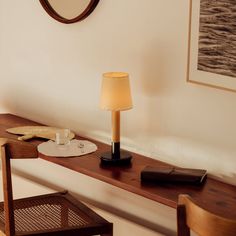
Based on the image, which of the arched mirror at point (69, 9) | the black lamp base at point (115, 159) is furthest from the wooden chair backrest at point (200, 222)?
the arched mirror at point (69, 9)

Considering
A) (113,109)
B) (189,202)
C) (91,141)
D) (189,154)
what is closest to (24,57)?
(91,141)

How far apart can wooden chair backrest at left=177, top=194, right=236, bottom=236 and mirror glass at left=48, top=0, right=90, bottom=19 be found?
1162mm

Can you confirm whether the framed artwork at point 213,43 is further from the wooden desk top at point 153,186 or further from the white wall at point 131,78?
the wooden desk top at point 153,186

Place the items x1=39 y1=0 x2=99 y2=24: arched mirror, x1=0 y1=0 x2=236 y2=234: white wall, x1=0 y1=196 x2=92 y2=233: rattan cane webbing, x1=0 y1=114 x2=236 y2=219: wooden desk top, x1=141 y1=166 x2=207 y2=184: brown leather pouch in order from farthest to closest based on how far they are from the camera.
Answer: x1=39 y1=0 x2=99 y2=24: arched mirror, x1=0 y1=196 x2=92 y2=233: rattan cane webbing, x1=0 y1=0 x2=236 y2=234: white wall, x1=141 y1=166 x2=207 y2=184: brown leather pouch, x1=0 y1=114 x2=236 y2=219: wooden desk top

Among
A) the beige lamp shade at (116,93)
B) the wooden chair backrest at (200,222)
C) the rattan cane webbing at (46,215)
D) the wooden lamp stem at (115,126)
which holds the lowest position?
the rattan cane webbing at (46,215)

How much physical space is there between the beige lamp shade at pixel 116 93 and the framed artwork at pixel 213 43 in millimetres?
244

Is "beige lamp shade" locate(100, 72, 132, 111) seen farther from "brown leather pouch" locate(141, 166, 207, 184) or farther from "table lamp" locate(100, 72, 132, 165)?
"brown leather pouch" locate(141, 166, 207, 184)

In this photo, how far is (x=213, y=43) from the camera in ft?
6.57

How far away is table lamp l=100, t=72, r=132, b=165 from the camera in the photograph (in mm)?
2137

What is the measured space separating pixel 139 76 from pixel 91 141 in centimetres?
37

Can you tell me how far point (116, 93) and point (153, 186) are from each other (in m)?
0.37

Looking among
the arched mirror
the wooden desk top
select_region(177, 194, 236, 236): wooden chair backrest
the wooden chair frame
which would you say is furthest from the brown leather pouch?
the arched mirror

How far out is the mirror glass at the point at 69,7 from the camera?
2.46m

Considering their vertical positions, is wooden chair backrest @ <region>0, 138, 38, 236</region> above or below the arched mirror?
below
